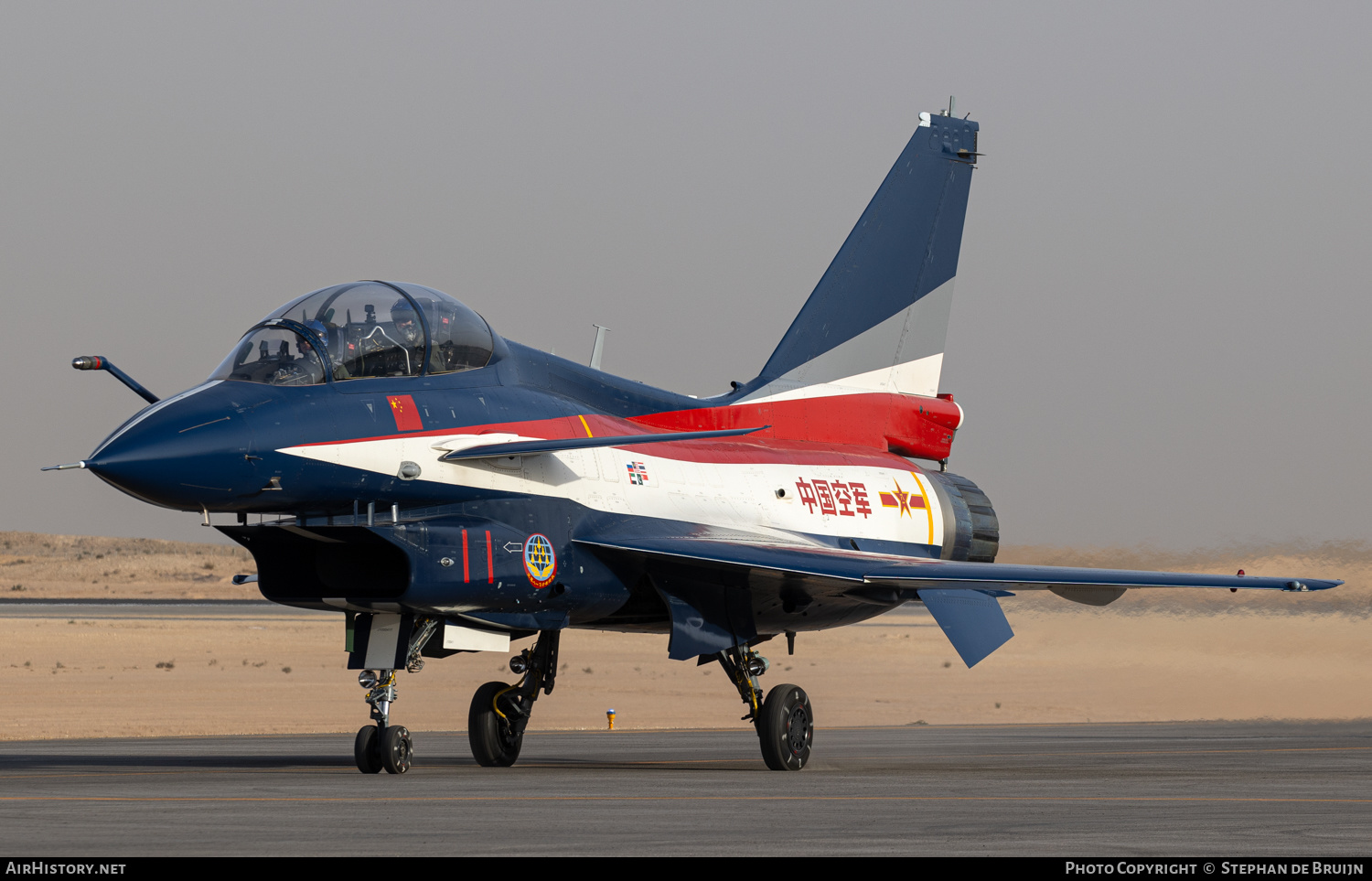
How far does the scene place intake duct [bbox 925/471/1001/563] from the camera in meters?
21.0

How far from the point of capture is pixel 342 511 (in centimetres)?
1482

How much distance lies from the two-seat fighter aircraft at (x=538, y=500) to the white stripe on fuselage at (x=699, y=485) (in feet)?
0.08

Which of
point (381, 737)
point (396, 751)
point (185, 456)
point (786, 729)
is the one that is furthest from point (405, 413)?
point (786, 729)

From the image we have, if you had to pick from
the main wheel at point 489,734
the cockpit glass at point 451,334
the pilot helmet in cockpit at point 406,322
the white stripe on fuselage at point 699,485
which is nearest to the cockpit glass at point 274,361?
the white stripe on fuselage at point 699,485

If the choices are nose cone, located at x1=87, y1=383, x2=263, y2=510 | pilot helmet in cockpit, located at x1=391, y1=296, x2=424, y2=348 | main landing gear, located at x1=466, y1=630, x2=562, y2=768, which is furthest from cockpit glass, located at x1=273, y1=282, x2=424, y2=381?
main landing gear, located at x1=466, y1=630, x2=562, y2=768

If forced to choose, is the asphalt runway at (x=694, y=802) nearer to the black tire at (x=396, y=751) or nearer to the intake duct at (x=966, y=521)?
the black tire at (x=396, y=751)

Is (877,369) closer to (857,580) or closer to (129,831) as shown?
(857,580)

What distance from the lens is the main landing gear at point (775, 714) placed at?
1739 cm

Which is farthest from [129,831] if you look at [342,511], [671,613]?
[671,613]

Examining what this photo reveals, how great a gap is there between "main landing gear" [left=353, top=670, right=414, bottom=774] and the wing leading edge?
2372 mm

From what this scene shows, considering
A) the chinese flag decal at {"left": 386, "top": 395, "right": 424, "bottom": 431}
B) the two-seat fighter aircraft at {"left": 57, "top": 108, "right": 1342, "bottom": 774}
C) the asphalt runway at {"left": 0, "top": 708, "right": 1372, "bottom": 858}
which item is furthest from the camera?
the chinese flag decal at {"left": 386, "top": 395, "right": 424, "bottom": 431}

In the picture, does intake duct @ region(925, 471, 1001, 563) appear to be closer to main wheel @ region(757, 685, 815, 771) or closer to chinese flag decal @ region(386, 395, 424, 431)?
main wheel @ region(757, 685, 815, 771)
